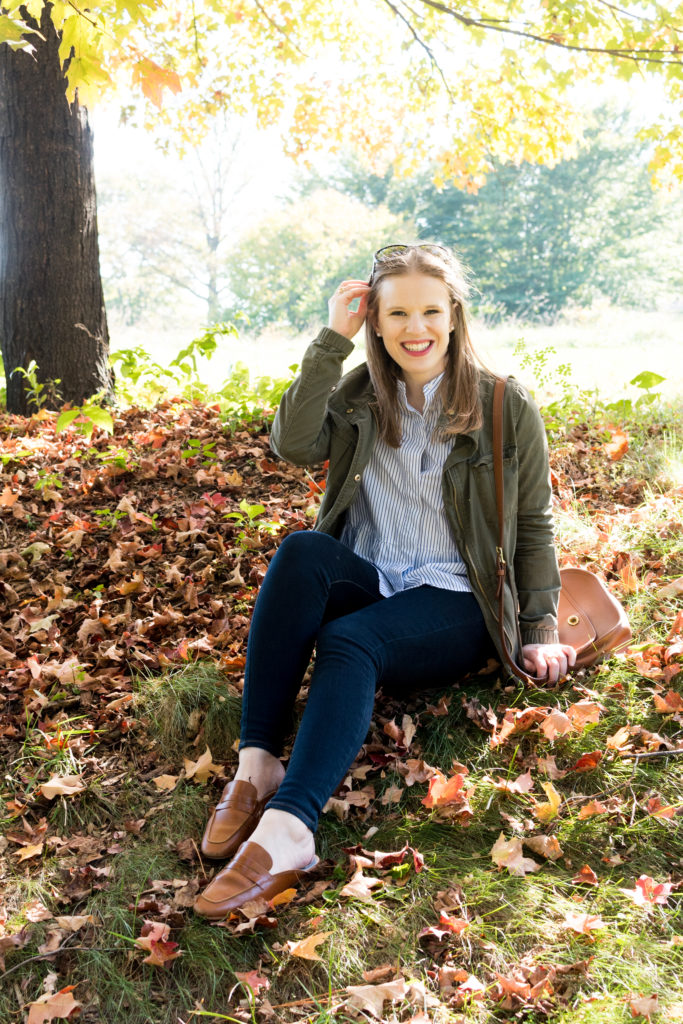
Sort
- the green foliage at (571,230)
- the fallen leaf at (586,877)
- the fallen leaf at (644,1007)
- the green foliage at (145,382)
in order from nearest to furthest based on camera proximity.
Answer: the fallen leaf at (644,1007), the fallen leaf at (586,877), the green foliage at (145,382), the green foliage at (571,230)

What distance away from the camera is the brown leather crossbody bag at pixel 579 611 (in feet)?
8.61

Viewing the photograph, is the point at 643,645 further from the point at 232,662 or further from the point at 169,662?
the point at 169,662

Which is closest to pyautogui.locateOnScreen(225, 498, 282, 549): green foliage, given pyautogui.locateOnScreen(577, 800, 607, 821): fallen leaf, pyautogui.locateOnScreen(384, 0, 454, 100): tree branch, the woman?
the woman

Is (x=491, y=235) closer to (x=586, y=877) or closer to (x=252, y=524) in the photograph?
(x=252, y=524)

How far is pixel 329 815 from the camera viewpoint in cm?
245

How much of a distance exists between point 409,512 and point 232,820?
1.09 metres

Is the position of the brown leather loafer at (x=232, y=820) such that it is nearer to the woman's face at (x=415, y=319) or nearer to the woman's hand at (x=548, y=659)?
the woman's hand at (x=548, y=659)

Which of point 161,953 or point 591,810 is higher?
point 591,810

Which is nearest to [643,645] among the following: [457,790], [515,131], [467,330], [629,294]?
[457,790]

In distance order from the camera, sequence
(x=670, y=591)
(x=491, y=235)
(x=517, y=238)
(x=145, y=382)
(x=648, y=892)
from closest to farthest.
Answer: (x=648, y=892) < (x=670, y=591) < (x=145, y=382) < (x=491, y=235) < (x=517, y=238)

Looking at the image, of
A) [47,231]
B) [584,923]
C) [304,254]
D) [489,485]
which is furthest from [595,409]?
[304,254]

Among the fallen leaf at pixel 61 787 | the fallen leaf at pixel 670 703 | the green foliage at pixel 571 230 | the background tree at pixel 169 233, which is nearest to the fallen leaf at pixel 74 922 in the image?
the fallen leaf at pixel 61 787

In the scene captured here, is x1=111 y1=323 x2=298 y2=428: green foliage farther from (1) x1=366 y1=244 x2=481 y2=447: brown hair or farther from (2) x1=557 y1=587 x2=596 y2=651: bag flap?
(2) x1=557 y1=587 x2=596 y2=651: bag flap

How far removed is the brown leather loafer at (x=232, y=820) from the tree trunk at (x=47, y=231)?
3.81 m
